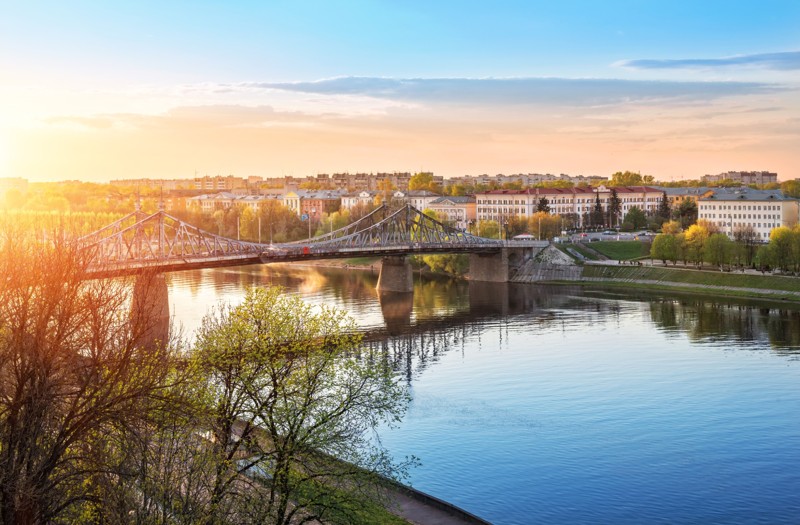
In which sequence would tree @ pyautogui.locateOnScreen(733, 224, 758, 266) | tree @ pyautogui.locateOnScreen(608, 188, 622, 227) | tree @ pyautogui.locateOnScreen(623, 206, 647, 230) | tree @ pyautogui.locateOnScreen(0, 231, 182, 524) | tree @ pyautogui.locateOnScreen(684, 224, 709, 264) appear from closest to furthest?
tree @ pyautogui.locateOnScreen(0, 231, 182, 524) < tree @ pyautogui.locateOnScreen(733, 224, 758, 266) < tree @ pyautogui.locateOnScreen(684, 224, 709, 264) < tree @ pyautogui.locateOnScreen(623, 206, 647, 230) < tree @ pyautogui.locateOnScreen(608, 188, 622, 227)

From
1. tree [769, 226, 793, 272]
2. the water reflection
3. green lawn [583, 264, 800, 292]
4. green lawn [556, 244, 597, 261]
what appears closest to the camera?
the water reflection

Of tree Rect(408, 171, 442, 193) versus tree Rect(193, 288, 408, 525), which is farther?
tree Rect(408, 171, 442, 193)

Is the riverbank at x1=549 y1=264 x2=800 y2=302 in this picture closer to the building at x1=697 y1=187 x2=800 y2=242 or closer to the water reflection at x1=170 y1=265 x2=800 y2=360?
the water reflection at x1=170 y1=265 x2=800 y2=360

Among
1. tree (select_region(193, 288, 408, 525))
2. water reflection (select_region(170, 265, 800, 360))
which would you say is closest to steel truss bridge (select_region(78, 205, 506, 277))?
water reflection (select_region(170, 265, 800, 360))

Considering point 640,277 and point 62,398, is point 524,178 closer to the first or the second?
point 640,277

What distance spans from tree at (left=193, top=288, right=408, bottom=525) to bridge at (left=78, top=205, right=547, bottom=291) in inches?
875

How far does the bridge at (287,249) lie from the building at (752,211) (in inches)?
816

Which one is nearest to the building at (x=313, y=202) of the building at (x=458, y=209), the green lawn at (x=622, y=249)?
the building at (x=458, y=209)

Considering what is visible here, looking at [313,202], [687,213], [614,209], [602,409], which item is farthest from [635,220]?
[602,409]

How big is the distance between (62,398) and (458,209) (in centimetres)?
9604

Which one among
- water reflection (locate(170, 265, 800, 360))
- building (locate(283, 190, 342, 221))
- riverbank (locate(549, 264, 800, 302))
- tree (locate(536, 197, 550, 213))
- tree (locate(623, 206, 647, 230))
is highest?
building (locate(283, 190, 342, 221))

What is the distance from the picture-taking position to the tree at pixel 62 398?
1205cm

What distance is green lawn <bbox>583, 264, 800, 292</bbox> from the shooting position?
54219 millimetres

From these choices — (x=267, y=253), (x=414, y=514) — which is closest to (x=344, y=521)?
(x=414, y=514)
